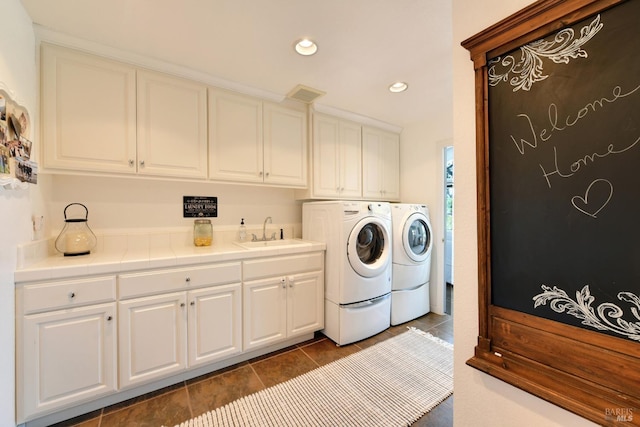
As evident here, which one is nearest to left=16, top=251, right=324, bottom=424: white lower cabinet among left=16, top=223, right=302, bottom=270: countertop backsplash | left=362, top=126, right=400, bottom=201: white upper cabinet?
left=16, top=223, right=302, bottom=270: countertop backsplash

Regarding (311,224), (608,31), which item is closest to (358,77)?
(311,224)

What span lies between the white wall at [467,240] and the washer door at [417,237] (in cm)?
180

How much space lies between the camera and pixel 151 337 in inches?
67.3

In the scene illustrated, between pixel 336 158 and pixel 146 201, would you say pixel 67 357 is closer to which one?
pixel 146 201

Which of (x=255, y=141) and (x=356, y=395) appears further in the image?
(x=255, y=141)

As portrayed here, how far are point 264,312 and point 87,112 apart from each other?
1987 mm

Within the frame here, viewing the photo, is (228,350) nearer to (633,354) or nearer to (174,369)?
(174,369)

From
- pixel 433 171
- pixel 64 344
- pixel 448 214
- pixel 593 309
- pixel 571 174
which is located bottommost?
pixel 64 344

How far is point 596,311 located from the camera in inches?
29.3

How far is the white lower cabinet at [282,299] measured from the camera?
2105mm

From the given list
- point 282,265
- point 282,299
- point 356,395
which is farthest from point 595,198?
point 282,299

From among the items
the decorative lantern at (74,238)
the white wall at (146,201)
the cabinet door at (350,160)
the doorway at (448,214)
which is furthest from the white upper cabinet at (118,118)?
the doorway at (448,214)

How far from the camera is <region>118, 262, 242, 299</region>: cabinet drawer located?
5.38 feet

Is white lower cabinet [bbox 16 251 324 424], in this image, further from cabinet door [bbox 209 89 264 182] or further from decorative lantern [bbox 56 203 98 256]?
cabinet door [bbox 209 89 264 182]
